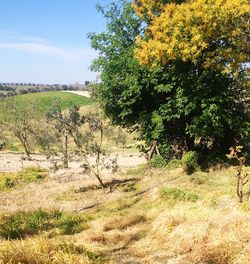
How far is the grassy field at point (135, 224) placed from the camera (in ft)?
27.0

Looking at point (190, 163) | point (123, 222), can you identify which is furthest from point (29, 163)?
point (123, 222)

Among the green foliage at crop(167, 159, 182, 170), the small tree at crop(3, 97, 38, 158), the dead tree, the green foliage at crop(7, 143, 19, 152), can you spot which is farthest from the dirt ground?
the green foliage at crop(7, 143, 19, 152)

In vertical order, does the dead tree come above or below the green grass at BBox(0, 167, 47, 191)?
above

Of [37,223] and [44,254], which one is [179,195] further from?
[44,254]

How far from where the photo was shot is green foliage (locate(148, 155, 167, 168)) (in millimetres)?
22656

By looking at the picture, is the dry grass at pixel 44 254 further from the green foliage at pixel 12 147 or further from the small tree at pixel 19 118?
the green foliage at pixel 12 147

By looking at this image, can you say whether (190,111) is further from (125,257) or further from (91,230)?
(125,257)

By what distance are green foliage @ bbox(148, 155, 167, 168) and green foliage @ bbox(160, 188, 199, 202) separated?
22.9 ft

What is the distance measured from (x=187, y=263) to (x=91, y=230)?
4176 millimetres

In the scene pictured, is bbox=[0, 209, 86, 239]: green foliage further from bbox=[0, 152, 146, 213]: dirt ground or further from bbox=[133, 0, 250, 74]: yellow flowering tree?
bbox=[133, 0, 250, 74]: yellow flowering tree

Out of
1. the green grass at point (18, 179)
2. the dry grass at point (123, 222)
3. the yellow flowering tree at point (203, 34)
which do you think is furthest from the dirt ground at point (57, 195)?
the yellow flowering tree at point (203, 34)

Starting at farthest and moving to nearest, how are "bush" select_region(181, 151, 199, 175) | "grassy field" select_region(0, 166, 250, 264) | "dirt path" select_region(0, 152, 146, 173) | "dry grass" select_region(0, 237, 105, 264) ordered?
"dirt path" select_region(0, 152, 146, 173)
"bush" select_region(181, 151, 199, 175)
"grassy field" select_region(0, 166, 250, 264)
"dry grass" select_region(0, 237, 105, 264)

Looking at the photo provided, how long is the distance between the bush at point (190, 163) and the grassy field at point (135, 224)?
421 mm

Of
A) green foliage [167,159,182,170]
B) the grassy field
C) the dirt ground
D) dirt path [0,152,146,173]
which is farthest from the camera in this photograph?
dirt path [0,152,146,173]
